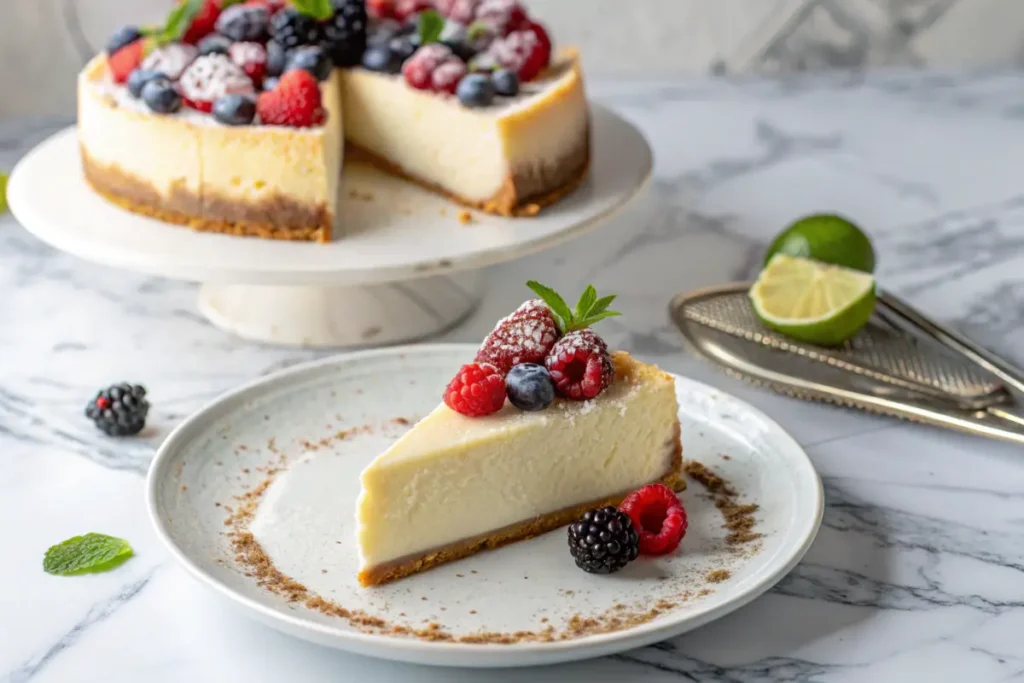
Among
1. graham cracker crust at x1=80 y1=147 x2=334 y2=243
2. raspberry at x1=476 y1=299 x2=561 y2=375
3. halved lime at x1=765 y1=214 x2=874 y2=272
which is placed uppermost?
raspberry at x1=476 y1=299 x2=561 y2=375

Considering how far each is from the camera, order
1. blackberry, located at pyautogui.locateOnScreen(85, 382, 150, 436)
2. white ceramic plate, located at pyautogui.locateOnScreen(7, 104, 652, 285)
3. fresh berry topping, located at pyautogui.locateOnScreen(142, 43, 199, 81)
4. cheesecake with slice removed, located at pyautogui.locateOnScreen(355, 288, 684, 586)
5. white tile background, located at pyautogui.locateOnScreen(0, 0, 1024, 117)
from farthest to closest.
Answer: white tile background, located at pyautogui.locateOnScreen(0, 0, 1024, 117)
fresh berry topping, located at pyautogui.locateOnScreen(142, 43, 199, 81)
white ceramic plate, located at pyautogui.locateOnScreen(7, 104, 652, 285)
blackberry, located at pyautogui.locateOnScreen(85, 382, 150, 436)
cheesecake with slice removed, located at pyautogui.locateOnScreen(355, 288, 684, 586)

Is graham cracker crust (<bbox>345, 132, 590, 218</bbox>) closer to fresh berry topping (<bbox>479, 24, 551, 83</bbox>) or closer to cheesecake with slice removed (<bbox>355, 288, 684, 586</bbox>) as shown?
fresh berry topping (<bbox>479, 24, 551, 83</bbox>)

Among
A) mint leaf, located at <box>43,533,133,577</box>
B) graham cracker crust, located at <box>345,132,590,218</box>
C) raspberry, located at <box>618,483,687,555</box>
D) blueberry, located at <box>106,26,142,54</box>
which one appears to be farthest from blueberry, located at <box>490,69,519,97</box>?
mint leaf, located at <box>43,533,133,577</box>

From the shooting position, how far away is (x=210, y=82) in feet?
9.25

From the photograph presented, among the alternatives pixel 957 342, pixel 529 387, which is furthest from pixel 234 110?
pixel 957 342

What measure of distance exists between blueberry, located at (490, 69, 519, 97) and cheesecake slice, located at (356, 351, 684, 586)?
1001 millimetres

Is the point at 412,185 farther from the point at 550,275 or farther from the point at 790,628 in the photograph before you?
the point at 790,628

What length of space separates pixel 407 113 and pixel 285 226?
0.52 m

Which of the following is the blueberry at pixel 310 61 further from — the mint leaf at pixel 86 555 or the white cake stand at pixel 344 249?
the mint leaf at pixel 86 555

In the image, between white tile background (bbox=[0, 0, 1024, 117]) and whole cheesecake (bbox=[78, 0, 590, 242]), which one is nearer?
whole cheesecake (bbox=[78, 0, 590, 242])

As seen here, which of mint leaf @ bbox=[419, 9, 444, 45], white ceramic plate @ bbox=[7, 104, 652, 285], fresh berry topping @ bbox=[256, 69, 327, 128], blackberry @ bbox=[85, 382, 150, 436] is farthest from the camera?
mint leaf @ bbox=[419, 9, 444, 45]

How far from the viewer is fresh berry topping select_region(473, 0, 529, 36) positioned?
10.4 ft

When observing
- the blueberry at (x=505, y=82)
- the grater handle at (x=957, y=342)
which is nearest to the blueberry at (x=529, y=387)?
the grater handle at (x=957, y=342)

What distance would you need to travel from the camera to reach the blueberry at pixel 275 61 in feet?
9.68
